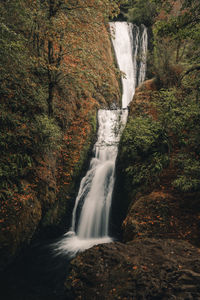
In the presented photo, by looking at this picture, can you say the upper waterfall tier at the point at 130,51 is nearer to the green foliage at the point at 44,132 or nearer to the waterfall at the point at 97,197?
the waterfall at the point at 97,197

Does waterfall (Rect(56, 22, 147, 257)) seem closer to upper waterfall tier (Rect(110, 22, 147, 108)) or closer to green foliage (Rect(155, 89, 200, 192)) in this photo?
green foliage (Rect(155, 89, 200, 192))

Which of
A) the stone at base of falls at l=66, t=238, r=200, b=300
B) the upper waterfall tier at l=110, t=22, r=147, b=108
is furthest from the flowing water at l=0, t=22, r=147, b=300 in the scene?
the upper waterfall tier at l=110, t=22, r=147, b=108

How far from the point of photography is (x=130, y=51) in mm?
19891

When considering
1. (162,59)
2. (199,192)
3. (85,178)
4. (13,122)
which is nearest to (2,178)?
(13,122)

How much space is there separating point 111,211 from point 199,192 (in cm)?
391

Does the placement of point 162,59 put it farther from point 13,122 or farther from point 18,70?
point 13,122

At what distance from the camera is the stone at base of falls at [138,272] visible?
3.19 meters

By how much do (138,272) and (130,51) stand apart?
2109 centimetres

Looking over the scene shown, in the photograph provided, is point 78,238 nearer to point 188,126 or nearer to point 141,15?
point 188,126

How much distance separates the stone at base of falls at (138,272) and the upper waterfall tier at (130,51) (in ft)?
53.4

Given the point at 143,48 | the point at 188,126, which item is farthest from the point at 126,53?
the point at 188,126

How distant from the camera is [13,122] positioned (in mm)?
5770

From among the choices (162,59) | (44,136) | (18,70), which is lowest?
(44,136)

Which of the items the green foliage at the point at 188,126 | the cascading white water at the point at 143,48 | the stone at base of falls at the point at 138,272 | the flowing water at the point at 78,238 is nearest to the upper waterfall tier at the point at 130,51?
the cascading white water at the point at 143,48
